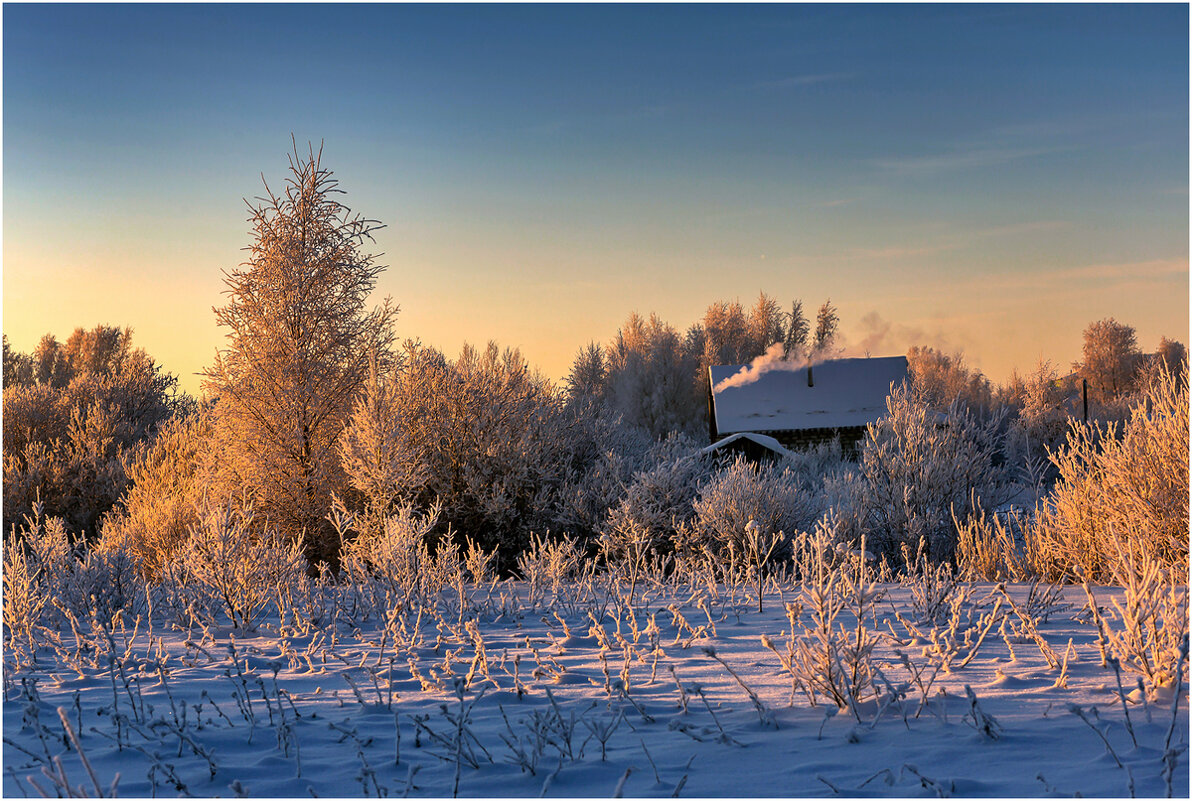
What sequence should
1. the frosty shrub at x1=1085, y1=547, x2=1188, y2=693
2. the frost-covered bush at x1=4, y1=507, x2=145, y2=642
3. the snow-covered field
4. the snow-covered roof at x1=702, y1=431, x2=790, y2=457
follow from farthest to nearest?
the snow-covered roof at x1=702, y1=431, x2=790, y2=457 < the frost-covered bush at x1=4, y1=507, x2=145, y2=642 < the frosty shrub at x1=1085, y1=547, x2=1188, y2=693 < the snow-covered field

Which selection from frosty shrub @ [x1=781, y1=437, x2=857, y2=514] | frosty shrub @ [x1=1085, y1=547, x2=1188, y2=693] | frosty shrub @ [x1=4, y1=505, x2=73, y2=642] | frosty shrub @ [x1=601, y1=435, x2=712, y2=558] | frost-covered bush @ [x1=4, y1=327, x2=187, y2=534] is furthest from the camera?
frosty shrub @ [x1=781, y1=437, x2=857, y2=514]

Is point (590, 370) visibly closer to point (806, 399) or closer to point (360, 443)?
point (806, 399)

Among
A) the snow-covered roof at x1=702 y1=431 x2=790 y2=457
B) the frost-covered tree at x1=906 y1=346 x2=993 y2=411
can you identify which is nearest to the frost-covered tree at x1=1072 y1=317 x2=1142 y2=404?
the frost-covered tree at x1=906 y1=346 x2=993 y2=411

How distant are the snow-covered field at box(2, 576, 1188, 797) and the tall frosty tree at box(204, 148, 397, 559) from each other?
621 cm

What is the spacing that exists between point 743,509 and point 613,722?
758 cm

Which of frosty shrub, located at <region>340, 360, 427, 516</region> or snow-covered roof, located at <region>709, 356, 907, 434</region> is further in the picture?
snow-covered roof, located at <region>709, 356, 907, 434</region>

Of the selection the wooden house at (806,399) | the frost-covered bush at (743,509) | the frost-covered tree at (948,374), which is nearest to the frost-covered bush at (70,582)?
the frost-covered bush at (743,509)

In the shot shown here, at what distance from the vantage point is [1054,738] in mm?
3287

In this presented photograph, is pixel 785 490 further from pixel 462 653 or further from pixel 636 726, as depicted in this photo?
pixel 636 726

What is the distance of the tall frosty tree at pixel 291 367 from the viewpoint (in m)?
11.5

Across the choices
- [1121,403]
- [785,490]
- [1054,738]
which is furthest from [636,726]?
[1121,403]

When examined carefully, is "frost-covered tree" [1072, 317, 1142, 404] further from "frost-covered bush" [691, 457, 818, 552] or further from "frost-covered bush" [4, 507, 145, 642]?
"frost-covered bush" [4, 507, 145, 642]

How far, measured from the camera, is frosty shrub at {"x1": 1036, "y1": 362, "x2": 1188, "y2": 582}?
22.4 feet

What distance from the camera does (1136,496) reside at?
702 centimetres
